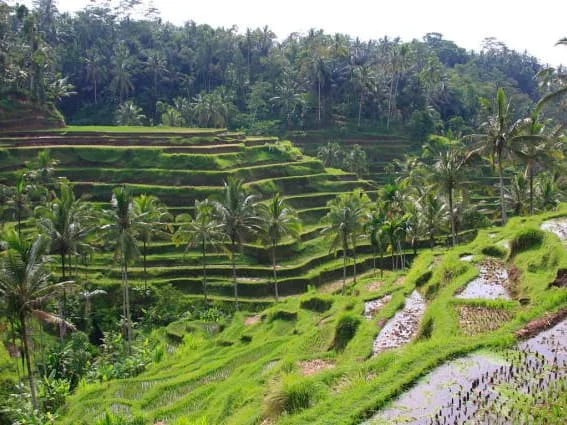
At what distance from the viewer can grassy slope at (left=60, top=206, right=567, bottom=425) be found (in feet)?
40.9

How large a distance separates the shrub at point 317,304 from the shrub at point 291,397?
16758 mm

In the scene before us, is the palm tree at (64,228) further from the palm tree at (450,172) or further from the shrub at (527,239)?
the shrub at (527,239)

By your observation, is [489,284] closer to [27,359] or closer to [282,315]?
[282,315]

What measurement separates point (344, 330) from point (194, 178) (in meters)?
34.7

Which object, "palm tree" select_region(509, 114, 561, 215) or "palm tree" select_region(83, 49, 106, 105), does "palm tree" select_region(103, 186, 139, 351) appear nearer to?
"palm tree" select_region(509, 114, 561, 215)

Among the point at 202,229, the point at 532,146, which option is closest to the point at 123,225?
the point at 202,229

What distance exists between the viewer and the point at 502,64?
5871 inches

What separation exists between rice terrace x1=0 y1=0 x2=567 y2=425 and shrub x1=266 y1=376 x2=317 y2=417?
4 cm

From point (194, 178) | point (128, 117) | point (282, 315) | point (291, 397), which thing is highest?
point (128, 117)

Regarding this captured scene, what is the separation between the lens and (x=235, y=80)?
98.6m

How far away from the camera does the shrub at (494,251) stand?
23606mm

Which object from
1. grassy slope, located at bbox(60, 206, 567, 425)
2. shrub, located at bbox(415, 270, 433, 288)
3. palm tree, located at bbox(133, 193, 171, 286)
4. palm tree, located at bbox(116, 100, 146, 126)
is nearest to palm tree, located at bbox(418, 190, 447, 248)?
grassy slope, located at bbox(60, 206, 567, 425)

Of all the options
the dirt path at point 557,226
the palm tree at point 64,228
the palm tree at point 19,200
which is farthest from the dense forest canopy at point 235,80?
the dirt path at point 557,226

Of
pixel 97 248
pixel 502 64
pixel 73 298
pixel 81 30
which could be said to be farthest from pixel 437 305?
pixel 502 64
